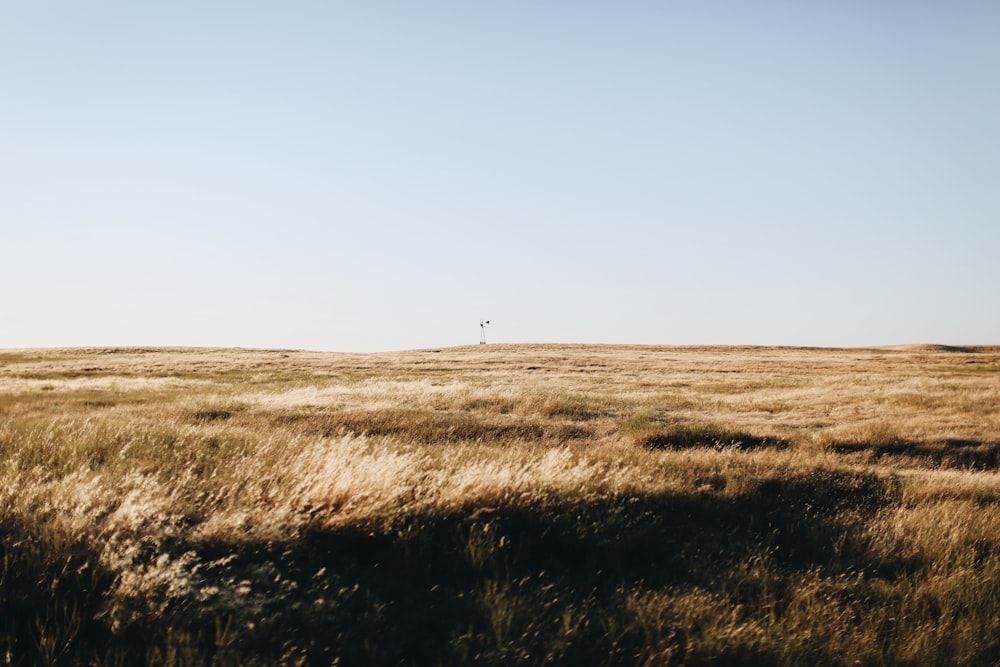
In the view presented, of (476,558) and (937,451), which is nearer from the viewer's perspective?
(476,558)

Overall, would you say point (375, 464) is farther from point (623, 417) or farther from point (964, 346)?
point (964, 346)

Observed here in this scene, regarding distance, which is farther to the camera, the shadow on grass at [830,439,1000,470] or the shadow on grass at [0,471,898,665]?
the shadow on grass at [830,439,1000,470]

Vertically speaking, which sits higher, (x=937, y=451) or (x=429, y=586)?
(x=429, y=586)

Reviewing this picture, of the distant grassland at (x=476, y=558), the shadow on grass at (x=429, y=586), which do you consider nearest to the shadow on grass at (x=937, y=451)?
the distant grassland at (x=476, y=558)

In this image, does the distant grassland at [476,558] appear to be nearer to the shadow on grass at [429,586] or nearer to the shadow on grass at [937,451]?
the shadow on grass at [429,586]

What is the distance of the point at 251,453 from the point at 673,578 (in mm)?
5975

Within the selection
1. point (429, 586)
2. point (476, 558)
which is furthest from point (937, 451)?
point (429, 586)

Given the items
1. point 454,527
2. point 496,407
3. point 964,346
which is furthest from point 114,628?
point 964,346

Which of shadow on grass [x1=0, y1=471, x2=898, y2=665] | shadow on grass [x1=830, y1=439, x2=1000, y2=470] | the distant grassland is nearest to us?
shadow on grass [x1=0, y1=471, x2=898, y2=665]

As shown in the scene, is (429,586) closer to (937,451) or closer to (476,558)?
(476,558)

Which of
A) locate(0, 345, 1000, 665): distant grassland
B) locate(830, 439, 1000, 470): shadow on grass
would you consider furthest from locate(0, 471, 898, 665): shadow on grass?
locate(830, 439, 1000, 470): shadow on grass

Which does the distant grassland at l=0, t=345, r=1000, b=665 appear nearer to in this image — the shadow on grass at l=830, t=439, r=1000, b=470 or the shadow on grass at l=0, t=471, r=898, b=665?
the shadow on grass at l=0, t=471, r=898, b=665

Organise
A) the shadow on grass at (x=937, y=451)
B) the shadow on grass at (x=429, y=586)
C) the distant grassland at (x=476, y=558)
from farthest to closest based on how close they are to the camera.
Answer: the shadow on grass at (x=937, y=451) < the distant grassland at (x=476, y=558) < the shadow on grass at (x=429, y=586)

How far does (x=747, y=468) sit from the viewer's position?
898 cm
